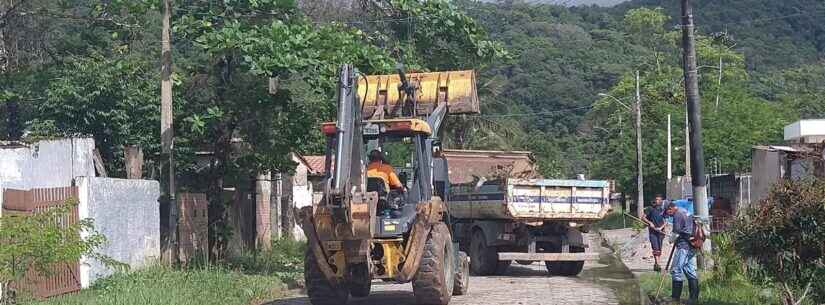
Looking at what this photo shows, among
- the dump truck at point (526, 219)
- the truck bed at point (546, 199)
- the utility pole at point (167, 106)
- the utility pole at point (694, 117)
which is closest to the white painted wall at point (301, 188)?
the dump truck at point (526, 219)

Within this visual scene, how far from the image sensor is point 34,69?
22578 mm

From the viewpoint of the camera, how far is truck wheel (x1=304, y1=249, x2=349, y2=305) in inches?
549

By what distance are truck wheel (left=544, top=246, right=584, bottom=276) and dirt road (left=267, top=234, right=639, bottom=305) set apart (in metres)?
0.20

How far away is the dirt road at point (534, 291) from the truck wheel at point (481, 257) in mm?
343

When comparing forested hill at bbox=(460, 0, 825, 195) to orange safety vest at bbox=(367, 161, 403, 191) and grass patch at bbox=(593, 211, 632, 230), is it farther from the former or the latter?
orange safety vest at bbox=(367, 161, 403, 191)

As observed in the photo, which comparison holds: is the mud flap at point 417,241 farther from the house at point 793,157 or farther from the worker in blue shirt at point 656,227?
the worker in blue shirt at point 656,227

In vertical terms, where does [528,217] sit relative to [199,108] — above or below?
below

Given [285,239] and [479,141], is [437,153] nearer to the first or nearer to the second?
[285,239]

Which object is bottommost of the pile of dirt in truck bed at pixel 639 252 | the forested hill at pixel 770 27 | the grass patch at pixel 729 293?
the pile of dirt in truck bed at pixel 639 252

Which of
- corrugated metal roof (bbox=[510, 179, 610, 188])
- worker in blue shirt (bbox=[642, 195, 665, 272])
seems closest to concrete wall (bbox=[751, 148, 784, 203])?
worker in blue shirt (bbox=[642, 195, 665, 272])

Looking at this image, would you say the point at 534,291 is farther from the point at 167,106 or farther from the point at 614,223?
the point at 614,223

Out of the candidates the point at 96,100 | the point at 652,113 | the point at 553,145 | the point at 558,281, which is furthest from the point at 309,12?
A: the point at 553,145

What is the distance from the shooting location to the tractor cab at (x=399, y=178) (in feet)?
44.9

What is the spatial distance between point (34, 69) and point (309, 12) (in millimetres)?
7396
